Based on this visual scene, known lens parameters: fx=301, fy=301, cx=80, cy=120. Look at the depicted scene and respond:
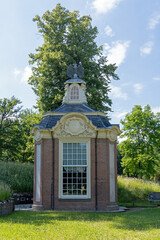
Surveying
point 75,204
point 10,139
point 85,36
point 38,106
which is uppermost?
point 85,36

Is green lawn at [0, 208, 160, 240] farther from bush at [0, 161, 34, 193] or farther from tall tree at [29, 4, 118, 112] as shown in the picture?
tall tree at [29, 4, 118, 112]

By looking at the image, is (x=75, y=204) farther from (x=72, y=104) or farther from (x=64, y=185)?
(x=72, y=104)

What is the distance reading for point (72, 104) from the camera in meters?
17.6

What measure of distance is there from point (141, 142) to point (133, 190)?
7.13 metres

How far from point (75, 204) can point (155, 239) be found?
7.85 metres

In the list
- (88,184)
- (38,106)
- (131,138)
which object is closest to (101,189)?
(88,184)

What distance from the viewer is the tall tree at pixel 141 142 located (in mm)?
27141

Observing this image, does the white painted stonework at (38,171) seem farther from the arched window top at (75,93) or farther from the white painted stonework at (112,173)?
the arched window top at (75,93)

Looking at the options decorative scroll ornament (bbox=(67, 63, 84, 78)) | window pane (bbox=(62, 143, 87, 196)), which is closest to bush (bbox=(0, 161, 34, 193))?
window pane (bbox=(62, 143, 87, 196))

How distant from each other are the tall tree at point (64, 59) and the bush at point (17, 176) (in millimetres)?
5284

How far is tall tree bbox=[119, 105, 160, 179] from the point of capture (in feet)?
89.0

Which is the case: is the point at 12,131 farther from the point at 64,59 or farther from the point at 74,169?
the point at 74,169

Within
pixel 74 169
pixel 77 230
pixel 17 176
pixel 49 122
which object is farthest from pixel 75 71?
pixel 77 230

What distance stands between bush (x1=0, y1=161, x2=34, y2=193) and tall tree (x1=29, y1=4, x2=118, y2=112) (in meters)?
5.28
